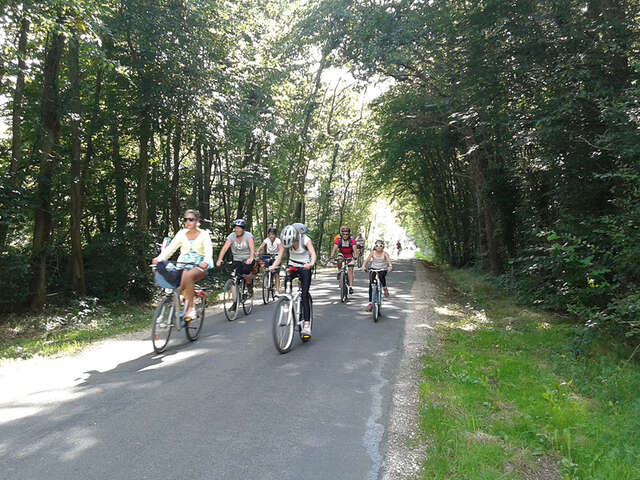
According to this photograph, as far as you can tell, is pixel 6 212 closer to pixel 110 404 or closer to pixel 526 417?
pixel 110 404

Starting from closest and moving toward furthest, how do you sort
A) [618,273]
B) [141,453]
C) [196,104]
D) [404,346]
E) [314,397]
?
[141,453]
[314,397]
[618,273]
[404,346]
[196,104]

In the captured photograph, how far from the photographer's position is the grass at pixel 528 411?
3717mm

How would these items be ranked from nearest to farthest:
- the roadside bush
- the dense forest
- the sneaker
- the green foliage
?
the sneaker, the dense forest, the roadside bush, the green foliage

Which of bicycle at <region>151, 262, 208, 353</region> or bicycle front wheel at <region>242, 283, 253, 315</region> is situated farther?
bicycle front wheel at <region>242, 283, 253, 315</region>

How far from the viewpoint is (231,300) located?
9.95 m

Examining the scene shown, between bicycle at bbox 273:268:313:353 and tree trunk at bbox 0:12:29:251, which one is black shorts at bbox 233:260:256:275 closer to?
bicycle at bbox 273:268:313:353

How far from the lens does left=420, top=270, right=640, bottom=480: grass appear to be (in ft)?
12.2

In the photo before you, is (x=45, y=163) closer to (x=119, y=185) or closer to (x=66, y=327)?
(x=66, y=327)

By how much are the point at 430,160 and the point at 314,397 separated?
25.9m

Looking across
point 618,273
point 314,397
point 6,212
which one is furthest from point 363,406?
point 6,212

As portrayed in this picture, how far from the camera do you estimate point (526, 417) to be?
4.61m

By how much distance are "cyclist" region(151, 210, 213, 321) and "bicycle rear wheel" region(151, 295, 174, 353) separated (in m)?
0.26

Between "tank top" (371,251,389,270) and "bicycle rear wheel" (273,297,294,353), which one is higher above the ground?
"tank top" (371,251,389,270)

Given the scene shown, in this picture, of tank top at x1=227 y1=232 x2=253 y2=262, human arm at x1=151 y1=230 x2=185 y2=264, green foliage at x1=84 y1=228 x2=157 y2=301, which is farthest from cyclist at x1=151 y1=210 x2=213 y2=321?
green foliage at x1=84 y1=228 x2=157 y2=301
